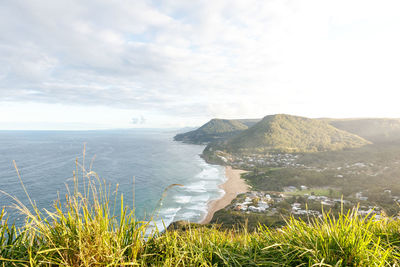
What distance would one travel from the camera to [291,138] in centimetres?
10169

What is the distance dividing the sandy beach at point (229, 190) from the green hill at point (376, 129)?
8944 centimetres

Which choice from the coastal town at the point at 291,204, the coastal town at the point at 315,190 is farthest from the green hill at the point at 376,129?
the coastal town at the point at 291,204

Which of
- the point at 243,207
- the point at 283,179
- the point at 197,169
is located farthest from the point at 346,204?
the point at 197,169

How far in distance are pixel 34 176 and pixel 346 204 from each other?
67.2 metres

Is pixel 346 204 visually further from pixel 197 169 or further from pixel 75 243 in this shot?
pixel 197 169

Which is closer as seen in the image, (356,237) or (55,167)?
(356,237)

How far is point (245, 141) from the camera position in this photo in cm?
10012

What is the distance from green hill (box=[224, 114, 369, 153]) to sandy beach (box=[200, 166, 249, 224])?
109 feet

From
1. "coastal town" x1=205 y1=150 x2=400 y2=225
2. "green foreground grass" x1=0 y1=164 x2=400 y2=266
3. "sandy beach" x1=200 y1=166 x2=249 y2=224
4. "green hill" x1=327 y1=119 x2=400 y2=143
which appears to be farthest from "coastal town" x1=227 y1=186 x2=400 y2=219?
"green hill" x1=327 y1=119 x2=400 y2=143

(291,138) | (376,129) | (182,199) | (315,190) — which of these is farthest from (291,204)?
(376,129)

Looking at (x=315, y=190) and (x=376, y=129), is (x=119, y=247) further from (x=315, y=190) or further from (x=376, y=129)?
(x=376, y=129)

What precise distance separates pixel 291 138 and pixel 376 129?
68734 millimetres

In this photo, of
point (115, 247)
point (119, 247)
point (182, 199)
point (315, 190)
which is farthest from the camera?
point (315, 190)

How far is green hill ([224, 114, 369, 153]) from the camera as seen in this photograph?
8875 cm
